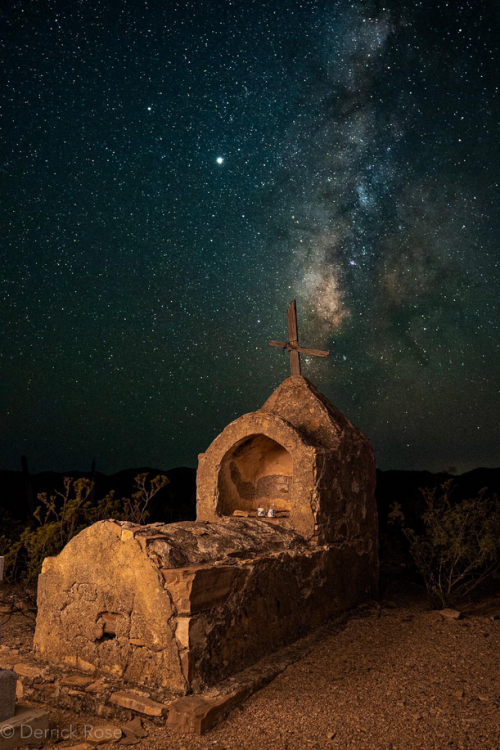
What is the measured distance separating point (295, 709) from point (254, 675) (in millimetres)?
573

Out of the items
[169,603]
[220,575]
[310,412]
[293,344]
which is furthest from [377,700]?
[293,344]

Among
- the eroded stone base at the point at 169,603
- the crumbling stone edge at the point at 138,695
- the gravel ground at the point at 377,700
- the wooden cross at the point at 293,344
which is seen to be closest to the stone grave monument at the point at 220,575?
the eroded stone base at the point at 169,603

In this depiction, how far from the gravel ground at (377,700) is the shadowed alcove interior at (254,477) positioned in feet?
8.06

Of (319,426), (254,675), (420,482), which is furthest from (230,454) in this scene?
(420,482)

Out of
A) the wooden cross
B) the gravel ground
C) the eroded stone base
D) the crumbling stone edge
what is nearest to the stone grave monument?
the eroded stone base

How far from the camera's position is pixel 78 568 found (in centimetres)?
502

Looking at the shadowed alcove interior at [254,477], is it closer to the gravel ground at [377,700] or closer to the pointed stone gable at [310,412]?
the pointed stone gable at [310,412]

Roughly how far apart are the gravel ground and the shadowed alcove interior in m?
2.46

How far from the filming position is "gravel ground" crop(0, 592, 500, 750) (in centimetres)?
373

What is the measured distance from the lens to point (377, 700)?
4352 millimetres

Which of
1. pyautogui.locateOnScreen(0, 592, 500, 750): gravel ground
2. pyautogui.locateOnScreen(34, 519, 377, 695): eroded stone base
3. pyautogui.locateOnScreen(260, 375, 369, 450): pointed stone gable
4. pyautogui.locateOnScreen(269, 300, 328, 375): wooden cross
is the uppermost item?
pyautogui.locateOnScreen(269, 300, 328, 375): wooden cross

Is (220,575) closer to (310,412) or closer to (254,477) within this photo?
(310,412)

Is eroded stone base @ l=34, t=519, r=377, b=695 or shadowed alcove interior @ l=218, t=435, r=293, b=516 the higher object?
shadowed alcove interior @ l=218, t=435, r=293, b=516

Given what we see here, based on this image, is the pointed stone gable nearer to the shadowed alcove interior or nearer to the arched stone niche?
the arched stone niche
